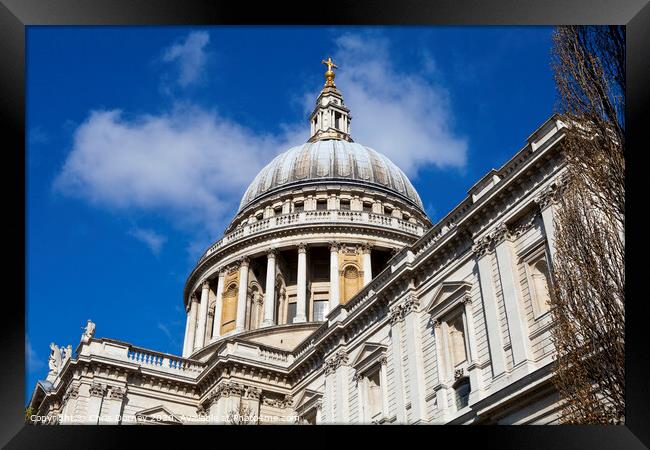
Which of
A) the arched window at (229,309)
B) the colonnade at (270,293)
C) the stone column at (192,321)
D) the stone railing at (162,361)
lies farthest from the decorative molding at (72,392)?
the stone column at (192,321)

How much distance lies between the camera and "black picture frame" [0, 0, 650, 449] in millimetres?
8859

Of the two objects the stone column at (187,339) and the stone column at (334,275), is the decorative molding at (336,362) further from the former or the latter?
the stone column at (187,339)

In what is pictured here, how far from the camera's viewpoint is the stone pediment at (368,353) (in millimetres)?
27219

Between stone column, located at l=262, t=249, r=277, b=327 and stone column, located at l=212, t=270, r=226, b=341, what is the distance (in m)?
3.14

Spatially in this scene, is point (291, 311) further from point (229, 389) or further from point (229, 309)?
point (229, 389)

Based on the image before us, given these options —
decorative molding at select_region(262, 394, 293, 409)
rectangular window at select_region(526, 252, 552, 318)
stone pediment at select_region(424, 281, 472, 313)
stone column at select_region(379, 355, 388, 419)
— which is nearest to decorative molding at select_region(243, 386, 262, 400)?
decorative molding at select_region(262, 394, 293, 409)

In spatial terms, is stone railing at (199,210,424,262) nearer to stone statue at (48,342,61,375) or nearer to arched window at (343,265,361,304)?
arched window at (343,265,361,304)

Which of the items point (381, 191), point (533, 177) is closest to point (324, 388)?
point (533, 177)
